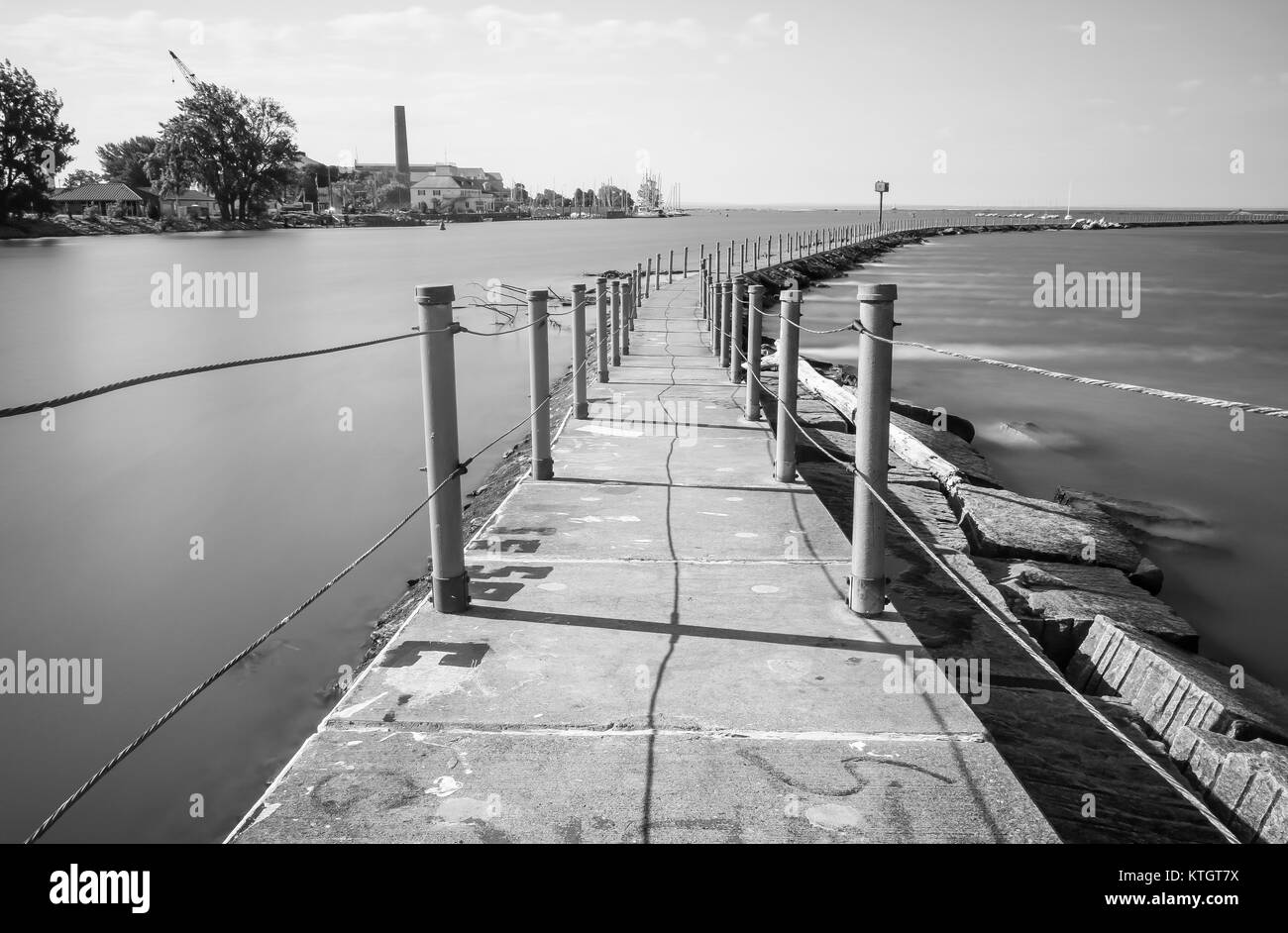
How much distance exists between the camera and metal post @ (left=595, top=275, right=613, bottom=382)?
11.7 metres

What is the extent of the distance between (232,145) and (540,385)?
399 ft

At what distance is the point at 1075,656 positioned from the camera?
6332 millimetres

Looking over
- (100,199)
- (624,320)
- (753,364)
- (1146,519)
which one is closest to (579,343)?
(753,364)

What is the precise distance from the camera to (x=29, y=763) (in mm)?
6578

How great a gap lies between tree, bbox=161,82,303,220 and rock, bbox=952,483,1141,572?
4655 inches

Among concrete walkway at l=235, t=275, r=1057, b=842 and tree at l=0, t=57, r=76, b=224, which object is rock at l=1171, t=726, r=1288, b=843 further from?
tree at l=0, t=57, r=76, b=224

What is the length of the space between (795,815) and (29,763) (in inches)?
242

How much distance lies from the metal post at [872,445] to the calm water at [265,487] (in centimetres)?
414

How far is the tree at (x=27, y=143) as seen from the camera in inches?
3374

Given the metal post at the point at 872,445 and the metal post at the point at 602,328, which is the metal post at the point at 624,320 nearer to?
the metal post at the point at 602,328

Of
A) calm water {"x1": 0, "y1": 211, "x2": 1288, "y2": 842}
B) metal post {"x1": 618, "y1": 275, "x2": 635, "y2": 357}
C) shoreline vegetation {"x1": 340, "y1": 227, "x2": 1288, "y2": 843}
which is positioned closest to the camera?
shoreline vegetation {"x1": 340, "y1": 227, "x2": 1288, "y2": 843}

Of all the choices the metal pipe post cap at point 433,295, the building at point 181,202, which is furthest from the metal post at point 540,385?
the building at point 181,202

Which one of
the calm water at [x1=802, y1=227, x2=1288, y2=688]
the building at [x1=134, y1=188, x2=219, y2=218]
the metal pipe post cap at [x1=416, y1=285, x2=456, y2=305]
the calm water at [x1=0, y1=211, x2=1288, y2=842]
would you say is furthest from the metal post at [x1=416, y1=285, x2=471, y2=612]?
the building at [x1=134, y1=188, x2=219, y2=218]
